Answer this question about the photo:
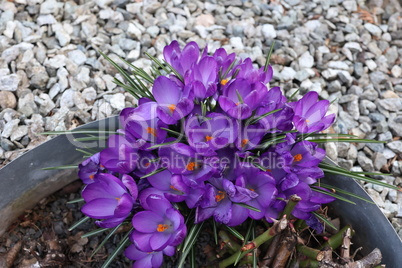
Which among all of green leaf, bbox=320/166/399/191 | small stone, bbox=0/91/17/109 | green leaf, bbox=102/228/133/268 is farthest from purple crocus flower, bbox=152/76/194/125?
small stone, bbox=0/91/17/109

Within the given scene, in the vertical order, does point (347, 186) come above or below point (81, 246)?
above

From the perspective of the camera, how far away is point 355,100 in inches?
73.8

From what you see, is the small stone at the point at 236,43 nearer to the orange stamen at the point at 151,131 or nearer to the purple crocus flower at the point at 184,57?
the purple crocus flower at the point at 184,57

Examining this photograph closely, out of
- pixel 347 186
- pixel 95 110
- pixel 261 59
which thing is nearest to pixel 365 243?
pixel 347 186

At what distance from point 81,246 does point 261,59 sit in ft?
3.43

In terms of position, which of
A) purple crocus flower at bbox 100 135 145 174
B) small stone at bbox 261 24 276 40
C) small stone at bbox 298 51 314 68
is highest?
purple crocus flower at bbox 100 135 145 174

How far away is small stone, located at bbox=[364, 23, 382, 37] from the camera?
219 cm

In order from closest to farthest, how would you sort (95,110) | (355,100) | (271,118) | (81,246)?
(271,118) → (81,246) → (95,110) → (355,100)

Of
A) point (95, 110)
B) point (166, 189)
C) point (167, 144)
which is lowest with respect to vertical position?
point (95, 110)

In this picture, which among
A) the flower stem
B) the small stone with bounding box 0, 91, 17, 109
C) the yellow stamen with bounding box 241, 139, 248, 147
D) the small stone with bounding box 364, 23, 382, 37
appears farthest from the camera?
the small stone with bounding box 364, 23, 382, 37

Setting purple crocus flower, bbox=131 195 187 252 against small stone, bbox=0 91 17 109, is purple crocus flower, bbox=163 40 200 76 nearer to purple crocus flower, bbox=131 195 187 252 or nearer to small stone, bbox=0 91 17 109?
purple crocus flower, bbox=131 195 187 252

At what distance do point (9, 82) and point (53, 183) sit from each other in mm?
453

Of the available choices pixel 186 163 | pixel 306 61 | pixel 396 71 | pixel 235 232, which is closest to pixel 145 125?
pixel 186 163

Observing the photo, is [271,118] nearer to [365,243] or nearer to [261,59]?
[365,243]
